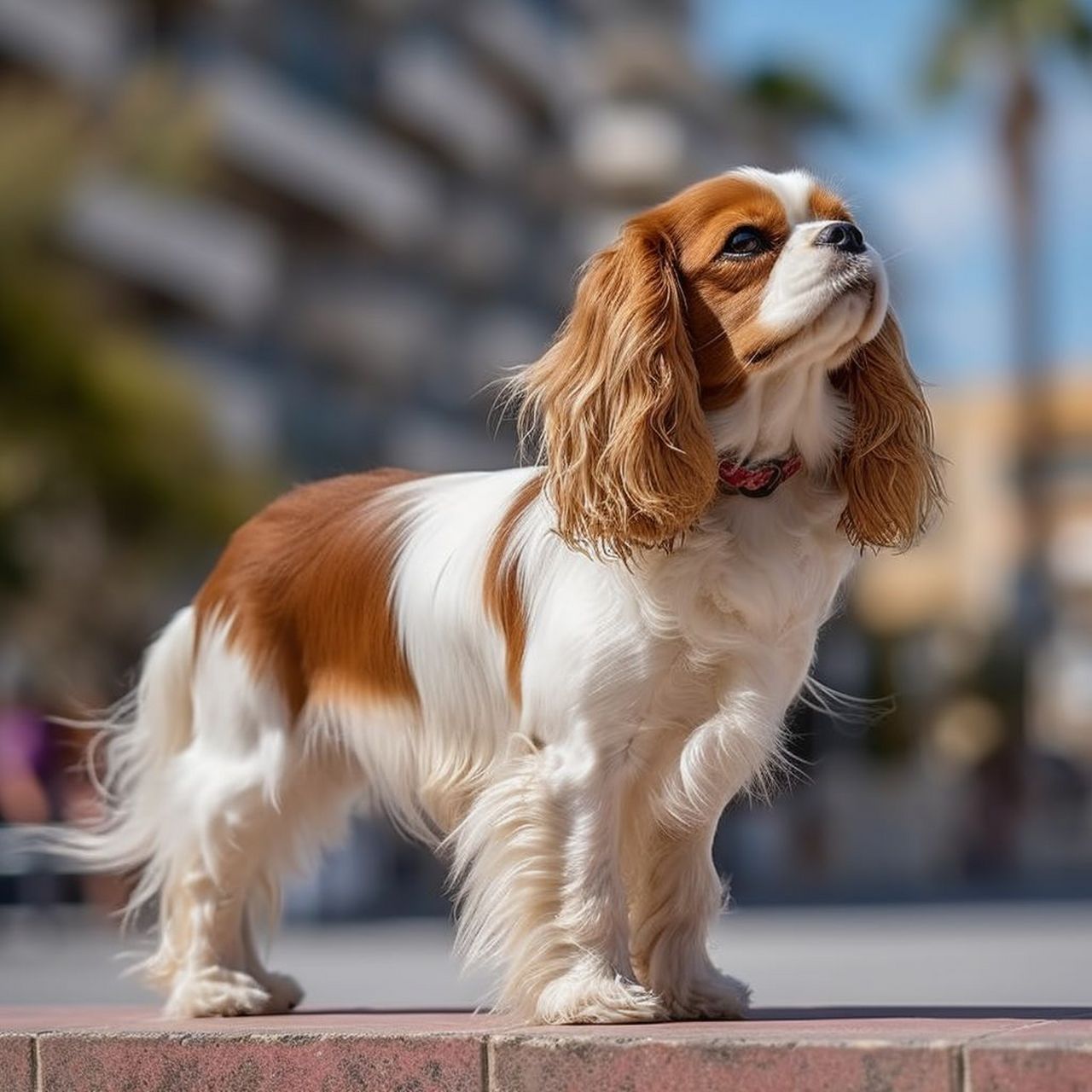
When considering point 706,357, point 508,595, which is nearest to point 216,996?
point 508,595

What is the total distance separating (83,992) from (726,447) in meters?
7.10

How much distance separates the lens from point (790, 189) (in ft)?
16.3

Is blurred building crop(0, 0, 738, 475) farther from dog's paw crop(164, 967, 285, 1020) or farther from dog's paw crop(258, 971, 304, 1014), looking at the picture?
dog's paw crop(164, 967, 285, 1020)

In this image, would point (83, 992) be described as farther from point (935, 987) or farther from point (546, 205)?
point (546, 205)

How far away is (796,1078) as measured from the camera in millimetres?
4309

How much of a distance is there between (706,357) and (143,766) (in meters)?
2.28

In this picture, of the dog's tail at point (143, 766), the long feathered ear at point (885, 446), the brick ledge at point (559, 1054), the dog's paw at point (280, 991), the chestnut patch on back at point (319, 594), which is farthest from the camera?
the dog's tail at point (143, 766)

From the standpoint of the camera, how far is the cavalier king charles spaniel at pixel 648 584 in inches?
192

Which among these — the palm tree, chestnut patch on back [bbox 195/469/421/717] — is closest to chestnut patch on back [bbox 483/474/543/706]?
chestnut patch on back [bbox 195/469/421/717]

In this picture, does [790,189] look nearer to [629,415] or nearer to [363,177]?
[629,415]

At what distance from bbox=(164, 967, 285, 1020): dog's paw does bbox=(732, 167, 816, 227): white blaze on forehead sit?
7.95 feet

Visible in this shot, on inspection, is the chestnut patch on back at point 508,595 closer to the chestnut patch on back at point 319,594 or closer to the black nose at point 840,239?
the chestnut patch on back at point 319,594

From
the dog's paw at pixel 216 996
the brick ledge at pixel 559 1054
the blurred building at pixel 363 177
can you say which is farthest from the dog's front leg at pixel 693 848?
the blurred building at pixel 363 177

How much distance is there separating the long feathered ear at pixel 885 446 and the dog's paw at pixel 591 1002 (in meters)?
1.14
